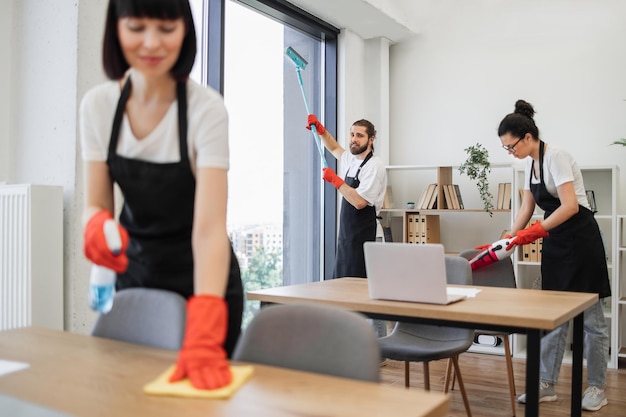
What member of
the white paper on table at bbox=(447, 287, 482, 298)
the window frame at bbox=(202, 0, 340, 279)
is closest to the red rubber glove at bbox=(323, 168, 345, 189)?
the window frame at bbox=(202, 0, 340, 279)

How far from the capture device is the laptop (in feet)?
7.06

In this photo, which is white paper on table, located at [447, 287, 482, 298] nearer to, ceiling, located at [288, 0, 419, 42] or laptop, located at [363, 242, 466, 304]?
laptop, located at [363, 242, 466, 304]

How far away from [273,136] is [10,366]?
3.36 m

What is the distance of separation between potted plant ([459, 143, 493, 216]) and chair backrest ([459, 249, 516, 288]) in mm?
1341

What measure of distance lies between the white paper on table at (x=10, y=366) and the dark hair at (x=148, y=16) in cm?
62

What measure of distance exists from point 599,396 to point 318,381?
2.72 meters

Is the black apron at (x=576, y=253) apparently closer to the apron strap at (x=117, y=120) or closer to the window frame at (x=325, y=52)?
the window frame at (x=325, y=52)

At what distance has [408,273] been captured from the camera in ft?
7.28

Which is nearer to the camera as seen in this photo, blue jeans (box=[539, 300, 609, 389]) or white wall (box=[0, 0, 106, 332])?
white wall (box=[0, 0, 106, 332])

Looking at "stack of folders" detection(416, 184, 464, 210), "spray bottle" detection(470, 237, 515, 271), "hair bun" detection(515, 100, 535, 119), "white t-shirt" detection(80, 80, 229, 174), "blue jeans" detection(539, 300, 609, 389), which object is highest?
"hair bun" detection(515, 100, 535, 119)

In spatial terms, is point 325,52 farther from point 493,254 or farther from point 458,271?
point 458,271

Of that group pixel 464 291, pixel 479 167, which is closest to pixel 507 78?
pixel 479 167

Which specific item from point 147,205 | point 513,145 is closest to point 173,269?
point 147,205

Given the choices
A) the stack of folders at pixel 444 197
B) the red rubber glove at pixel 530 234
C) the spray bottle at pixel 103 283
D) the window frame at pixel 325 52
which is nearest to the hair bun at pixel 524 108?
the red rubber glove at pixel 530 234
